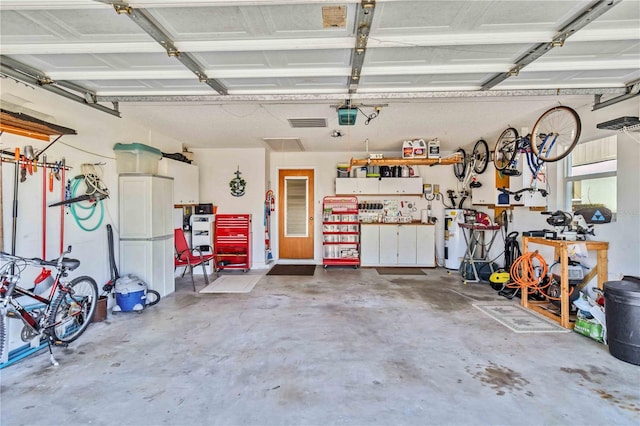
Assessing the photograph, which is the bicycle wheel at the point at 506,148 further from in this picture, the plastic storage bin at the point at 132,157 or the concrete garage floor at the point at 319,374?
the plastic storage bin at the point at 132,157

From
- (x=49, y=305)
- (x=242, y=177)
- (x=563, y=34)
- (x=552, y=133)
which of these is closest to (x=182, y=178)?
(x=242, y=177)

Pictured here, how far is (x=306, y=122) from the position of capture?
4223mm

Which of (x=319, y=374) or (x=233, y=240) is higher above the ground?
(x=233, y=240)

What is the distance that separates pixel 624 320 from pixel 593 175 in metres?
1.93

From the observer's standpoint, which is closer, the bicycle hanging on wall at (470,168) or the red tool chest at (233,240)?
the bicycle hanging on wall at (470,168)

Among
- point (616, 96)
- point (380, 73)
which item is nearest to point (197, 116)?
point (380, 73)

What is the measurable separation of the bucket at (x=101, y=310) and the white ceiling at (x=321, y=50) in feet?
7.21

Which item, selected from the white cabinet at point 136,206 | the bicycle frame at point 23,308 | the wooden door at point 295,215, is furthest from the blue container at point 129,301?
the wooden door at point 295,215

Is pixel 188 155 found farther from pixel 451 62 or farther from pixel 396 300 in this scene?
pixel 451 62

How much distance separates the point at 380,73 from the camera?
7.76 ft

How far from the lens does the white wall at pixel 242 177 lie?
6.09 meters

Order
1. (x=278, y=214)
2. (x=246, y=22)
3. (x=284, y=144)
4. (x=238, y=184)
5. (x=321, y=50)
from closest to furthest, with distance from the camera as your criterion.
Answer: (x=246, y=22) < (x=321, y=50) < (x=284, y=144) < (x=238, y=184) < (x=278, y=214)

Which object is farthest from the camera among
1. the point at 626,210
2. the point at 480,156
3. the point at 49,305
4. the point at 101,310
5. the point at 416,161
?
the point at 480,156

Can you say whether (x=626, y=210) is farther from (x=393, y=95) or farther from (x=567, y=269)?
(x=393, y=95)
